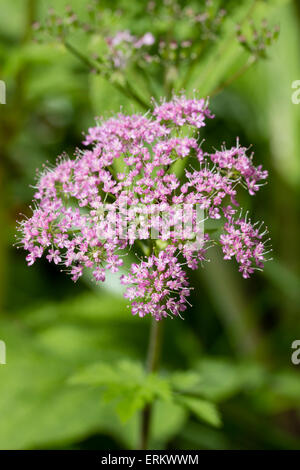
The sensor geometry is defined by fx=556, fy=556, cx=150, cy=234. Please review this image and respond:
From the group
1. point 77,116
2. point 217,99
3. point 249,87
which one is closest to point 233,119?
point 217,99

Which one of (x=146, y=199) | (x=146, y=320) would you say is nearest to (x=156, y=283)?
(x=146, y=199)

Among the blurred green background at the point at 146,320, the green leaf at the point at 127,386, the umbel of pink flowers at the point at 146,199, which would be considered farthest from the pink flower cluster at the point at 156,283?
the blurred green background at the point at 146,320

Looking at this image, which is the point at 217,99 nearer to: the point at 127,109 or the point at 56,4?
the point at 56,4

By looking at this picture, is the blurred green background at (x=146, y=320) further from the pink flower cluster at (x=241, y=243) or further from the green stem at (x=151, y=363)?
the pink flower cluster at (x=241, y=243)

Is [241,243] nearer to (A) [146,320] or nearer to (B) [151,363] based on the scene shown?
(B) [151,363]

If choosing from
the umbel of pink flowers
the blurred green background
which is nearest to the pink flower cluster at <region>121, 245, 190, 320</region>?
the umbel of pink flowers
